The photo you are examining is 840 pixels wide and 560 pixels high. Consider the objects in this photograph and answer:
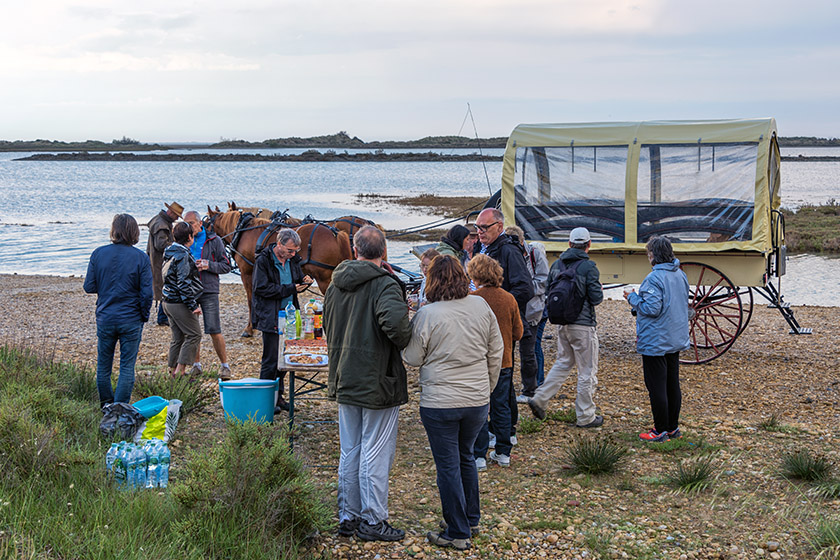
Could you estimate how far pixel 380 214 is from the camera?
4141 cm

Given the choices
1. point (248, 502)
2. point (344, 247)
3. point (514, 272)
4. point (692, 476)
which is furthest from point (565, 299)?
point (344, 247)

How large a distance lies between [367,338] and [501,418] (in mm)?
2006

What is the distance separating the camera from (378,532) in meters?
4.75

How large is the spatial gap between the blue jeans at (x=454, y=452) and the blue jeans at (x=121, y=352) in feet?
10.8

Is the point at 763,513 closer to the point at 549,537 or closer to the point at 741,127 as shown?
the point at 549,537

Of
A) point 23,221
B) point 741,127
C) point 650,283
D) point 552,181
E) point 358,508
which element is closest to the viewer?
point 358,508

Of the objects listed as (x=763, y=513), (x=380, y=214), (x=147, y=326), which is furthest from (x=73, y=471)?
(x=380, y=214)

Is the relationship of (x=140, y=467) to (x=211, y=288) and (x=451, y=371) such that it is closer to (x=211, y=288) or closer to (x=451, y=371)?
(x=451, y=371)

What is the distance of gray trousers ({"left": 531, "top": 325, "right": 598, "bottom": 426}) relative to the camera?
7062mm

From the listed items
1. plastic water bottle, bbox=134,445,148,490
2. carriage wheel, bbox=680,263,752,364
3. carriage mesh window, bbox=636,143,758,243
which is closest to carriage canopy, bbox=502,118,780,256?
carriage mesh window, bbox=636,143,758,243

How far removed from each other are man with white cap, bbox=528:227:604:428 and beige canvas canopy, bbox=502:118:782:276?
255 centimetres

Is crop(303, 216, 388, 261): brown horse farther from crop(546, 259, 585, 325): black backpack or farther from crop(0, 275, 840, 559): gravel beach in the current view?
crop(546, 259, 585, 325): black backpack

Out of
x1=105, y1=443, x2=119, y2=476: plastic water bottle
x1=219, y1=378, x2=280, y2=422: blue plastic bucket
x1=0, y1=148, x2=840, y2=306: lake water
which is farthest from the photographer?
x1=0, y1=148, x2=840, y2=306: lake water

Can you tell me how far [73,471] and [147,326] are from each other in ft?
26.3
